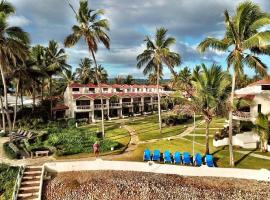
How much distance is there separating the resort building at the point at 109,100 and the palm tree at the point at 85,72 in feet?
45.0

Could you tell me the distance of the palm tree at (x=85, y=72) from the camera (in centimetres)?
7964

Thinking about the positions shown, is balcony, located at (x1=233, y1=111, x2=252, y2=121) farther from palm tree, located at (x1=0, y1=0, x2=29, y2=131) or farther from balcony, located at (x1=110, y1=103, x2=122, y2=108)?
balcony, located at (x1=110, y1=103, x2=122, y2=108)

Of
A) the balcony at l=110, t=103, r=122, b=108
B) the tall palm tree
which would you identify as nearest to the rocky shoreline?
the tall palm tree

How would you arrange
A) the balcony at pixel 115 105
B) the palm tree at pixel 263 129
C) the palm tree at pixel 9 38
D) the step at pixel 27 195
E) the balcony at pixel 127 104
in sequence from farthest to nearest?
the balcony at pixel 127 104 → the balcony at pixel 115 105 → the palm tree at pixel 9 38 → the palm tree at pixel 263 129 → the step at pixel 27 195

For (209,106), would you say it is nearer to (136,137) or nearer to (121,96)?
(136,137)

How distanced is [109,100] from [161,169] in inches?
1727

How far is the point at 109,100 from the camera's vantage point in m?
64.3

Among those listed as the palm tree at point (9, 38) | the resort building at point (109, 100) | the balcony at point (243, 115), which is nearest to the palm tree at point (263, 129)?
the balcony at point (243, 115)

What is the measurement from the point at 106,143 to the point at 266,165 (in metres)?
15.2

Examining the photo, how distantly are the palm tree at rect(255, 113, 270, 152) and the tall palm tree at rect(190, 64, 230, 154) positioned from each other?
563 cm

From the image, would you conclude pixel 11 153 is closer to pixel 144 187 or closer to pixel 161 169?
pixel 144 187

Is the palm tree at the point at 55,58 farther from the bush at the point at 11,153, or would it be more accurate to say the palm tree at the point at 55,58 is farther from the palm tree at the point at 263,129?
the palm tree at the point at 263,129

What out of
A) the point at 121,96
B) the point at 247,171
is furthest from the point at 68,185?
the point at 121,96

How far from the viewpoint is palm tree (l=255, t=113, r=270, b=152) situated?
2745cm
